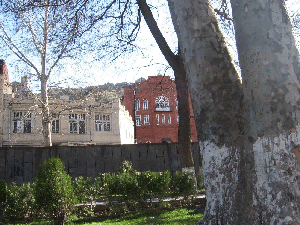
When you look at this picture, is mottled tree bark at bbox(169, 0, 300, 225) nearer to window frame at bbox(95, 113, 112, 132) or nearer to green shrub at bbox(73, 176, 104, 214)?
green shrub at bbox(73, 176, 104, 214)

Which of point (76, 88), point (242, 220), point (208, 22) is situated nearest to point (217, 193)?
point (242, 220)

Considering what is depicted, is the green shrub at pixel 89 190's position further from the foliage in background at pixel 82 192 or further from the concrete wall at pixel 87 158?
the concrete wall at pixel 87 158

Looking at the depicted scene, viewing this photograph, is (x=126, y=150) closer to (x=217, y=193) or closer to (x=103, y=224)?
(x=103, y=224)

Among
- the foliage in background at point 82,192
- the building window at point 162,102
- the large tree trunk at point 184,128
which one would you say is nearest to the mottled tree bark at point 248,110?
the foliage in background at point 82,192

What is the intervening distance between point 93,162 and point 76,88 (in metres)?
8.73

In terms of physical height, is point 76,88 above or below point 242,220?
above

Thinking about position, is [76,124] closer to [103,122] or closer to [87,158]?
[103,122]

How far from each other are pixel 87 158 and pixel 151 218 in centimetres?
629

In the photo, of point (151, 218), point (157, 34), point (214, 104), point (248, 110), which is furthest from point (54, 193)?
point (157, 34)

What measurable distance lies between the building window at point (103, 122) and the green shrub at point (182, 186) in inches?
1008

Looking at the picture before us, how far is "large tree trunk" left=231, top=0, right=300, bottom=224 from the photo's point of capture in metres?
2.87

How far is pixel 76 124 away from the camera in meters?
32.6

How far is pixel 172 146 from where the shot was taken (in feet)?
44.8

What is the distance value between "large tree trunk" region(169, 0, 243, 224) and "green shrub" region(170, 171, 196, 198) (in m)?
5.51
